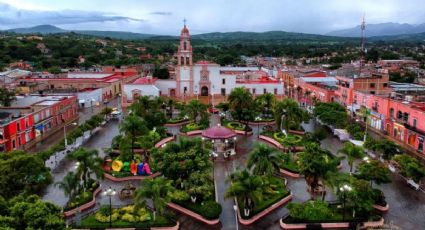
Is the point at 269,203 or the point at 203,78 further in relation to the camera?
the point at 203,78

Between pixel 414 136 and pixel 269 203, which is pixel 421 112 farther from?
pixel 269 203

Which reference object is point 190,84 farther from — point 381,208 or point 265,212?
point 381,208

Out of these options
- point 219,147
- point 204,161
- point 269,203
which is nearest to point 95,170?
point 204,161

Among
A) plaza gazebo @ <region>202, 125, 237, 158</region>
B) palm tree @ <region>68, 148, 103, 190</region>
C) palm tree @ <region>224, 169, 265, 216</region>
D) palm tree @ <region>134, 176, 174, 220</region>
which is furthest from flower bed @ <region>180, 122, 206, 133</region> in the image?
palm tree @ <region>224, 169, 265, 216</region>

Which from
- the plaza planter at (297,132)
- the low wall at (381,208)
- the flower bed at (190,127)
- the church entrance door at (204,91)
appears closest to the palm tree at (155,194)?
the low wall at (381,208)

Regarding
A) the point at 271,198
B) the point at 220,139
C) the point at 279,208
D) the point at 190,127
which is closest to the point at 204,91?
the point at 190,127

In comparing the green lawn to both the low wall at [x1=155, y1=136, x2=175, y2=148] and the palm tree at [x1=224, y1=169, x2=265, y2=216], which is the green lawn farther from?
the low wall at [x1=155, y1=136, x2=175, y2=148]
